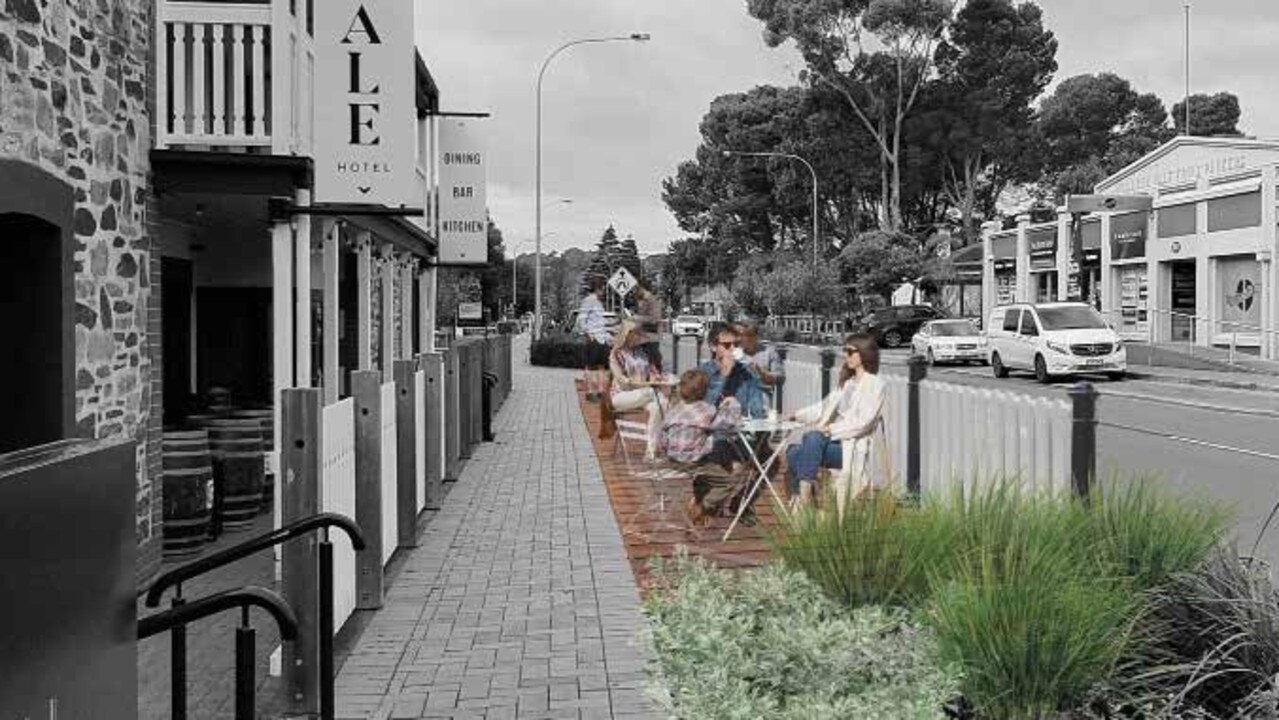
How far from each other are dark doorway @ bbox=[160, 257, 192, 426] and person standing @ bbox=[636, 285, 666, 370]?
16.0ft

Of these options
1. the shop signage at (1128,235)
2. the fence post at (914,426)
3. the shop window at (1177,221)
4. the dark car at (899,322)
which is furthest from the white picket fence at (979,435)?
the dark car at (899,322)

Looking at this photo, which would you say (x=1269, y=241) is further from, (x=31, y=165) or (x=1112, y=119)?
(x=1112, y=119)

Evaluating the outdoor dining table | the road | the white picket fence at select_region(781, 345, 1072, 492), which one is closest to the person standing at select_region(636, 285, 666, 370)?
the road

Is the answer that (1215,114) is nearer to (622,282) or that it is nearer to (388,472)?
(622,282)

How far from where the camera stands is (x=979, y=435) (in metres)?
7.66

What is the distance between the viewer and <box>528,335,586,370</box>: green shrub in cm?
3525

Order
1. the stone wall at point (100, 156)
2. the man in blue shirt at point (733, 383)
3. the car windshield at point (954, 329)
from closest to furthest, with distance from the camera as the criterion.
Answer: the stone wall at point (100, 156) < the man in blue shirt at point (733, 383) < the car windshield at point (954, 329)

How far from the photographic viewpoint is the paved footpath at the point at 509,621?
5.41 m

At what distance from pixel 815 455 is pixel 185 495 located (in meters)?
4.29

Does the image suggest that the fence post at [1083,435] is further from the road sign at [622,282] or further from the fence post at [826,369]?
the road sign at [622,282]

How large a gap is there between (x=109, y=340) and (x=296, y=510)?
293 centimetres

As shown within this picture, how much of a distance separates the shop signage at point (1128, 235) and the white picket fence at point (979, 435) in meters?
31.3

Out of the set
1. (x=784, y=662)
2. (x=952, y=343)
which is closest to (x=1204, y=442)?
(x=784, y=662)

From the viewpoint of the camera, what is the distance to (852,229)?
63812mm
